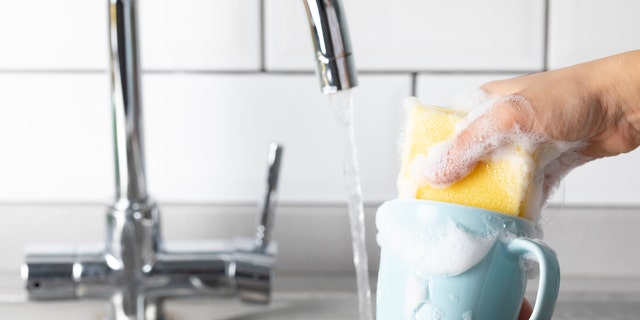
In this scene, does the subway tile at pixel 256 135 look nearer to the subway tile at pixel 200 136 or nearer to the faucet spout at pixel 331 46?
the subway tile at pixel 200 136

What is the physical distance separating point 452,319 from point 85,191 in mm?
424

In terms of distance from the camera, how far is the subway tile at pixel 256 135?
0.70 metres

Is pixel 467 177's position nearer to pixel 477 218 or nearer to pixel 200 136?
pixel 477 218

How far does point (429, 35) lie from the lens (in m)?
0.69

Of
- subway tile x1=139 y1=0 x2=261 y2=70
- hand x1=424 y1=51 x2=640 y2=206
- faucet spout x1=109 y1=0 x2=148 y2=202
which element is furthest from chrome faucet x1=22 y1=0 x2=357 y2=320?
hand x1=424 y1=51 x2=640 y2=206

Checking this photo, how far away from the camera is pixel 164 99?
70 cm

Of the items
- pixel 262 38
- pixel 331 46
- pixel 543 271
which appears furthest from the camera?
pixel 262 38

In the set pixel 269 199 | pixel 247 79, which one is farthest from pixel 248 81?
pixel 269 199

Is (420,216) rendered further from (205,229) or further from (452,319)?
(205,229)

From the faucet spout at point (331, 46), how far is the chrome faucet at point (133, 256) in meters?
0.15

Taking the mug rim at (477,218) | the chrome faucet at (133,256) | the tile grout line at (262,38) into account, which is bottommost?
the chrome faucet at (133,256)

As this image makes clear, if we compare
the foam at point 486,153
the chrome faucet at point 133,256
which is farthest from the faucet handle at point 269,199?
the foam at point 486,153

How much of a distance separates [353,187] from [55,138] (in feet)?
0.93

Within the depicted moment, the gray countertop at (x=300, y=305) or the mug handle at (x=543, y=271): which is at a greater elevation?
the mug handle at (x=543, y=271)
